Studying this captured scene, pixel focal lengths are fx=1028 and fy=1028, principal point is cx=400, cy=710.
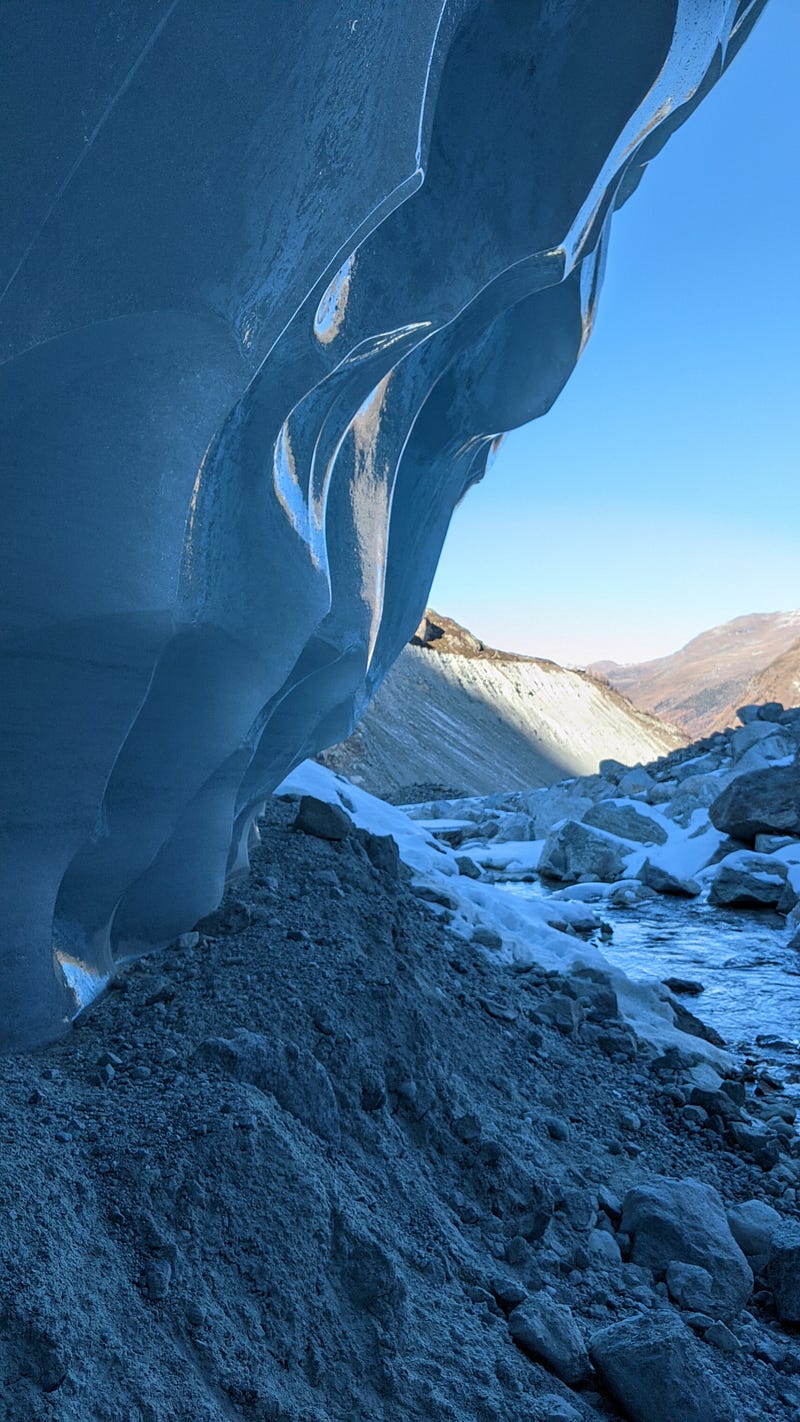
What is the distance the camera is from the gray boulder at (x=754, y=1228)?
97.5 inches

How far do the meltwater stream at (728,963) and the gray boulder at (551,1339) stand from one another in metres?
2.33

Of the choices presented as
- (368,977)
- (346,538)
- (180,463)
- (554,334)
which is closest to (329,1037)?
(368,977)

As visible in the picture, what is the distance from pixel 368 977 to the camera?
2844 millimetres

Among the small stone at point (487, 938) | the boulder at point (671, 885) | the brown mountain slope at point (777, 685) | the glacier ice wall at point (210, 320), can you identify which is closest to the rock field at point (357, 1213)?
the glacier ice wall at point (210, 320)

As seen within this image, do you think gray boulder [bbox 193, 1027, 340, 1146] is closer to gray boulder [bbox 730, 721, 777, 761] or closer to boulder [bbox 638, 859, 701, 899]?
boulder [bbox 638, 859, 701, 899]

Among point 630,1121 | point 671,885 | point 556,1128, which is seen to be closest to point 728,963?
point 671,885

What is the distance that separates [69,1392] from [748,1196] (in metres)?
2.11

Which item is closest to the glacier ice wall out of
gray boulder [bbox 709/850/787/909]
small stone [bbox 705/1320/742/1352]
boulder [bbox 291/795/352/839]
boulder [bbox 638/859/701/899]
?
boulder [bbox 291/795/352/839]

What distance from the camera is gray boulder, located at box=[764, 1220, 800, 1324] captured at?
2285 millimetres

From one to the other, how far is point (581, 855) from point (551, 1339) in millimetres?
8363

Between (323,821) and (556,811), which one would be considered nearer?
(323,821)

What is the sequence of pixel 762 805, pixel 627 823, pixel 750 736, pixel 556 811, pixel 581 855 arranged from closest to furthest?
pixel 762 805, pixel 581 855, pixel 627 823, pixel 556 811, pixel 750 736

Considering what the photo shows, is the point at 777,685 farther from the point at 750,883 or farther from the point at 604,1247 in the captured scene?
the point at 604,1247

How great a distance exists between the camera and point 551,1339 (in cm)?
191
